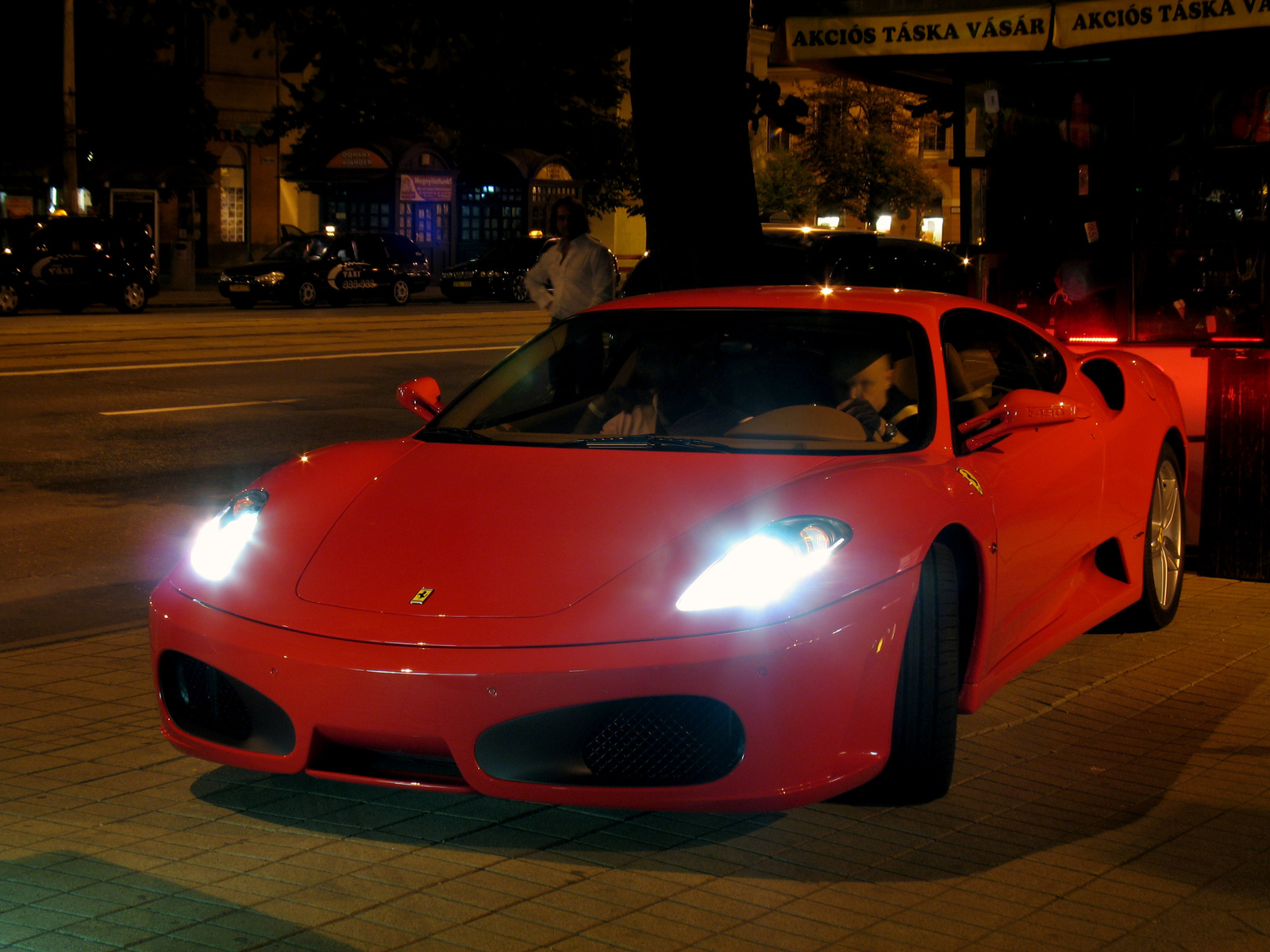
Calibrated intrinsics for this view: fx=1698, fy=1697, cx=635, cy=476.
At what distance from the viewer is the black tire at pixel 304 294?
1352 inches

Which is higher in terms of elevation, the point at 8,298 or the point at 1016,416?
the point at 1016,416

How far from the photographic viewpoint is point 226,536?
473cm

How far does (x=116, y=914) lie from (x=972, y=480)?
8.50ft

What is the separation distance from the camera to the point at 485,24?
38.4 ft

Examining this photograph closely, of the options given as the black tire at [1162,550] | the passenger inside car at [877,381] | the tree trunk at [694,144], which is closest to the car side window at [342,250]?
the tree trunk at [694,144]

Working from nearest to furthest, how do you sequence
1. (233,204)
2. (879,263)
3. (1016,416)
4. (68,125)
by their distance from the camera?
(1016,416), (879,263), (68,125), (233,204)

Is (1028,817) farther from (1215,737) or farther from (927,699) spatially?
(1215,737)

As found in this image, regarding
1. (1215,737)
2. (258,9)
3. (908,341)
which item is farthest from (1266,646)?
(258,9)

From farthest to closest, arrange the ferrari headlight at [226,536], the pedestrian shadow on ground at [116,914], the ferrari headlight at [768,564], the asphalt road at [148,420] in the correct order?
the asphalt road at [148,420]
the ferrari headlight at [226,536]
the ferrari headlight at [768,564]
the pedestrian shadow on ground at [116,914]

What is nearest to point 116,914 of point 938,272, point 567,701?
point 567,701

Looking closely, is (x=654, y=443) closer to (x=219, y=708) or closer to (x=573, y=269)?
(x=219, y=708)

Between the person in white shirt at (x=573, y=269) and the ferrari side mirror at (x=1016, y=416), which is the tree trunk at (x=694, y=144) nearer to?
the person in white shirt at (x=573, y=269)

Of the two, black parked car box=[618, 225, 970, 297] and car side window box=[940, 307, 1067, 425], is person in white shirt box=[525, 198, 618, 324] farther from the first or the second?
car side window box=[940, 307, 1067, 425]

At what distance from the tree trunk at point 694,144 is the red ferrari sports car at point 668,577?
444 cm
